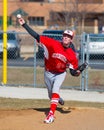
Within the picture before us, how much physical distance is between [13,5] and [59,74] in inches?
2014

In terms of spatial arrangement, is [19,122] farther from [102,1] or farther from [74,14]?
[102,1]

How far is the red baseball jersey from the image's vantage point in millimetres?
10516

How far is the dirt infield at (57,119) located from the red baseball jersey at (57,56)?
1.02 meters

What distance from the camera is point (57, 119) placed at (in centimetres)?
1081

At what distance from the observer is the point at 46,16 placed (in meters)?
61.6

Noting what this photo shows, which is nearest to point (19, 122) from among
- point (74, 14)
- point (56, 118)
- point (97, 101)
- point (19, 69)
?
point (56, 118)

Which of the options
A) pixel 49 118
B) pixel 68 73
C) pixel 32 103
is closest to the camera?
pixel 49 118

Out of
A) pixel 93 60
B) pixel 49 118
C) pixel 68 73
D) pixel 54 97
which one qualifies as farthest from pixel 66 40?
pixel 93 60

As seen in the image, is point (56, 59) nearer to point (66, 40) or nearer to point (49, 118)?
point (66, 40)

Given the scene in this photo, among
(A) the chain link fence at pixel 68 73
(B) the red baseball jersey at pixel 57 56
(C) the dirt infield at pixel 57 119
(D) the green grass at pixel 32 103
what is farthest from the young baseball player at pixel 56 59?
(A) the chain link fence at pixel 68 73

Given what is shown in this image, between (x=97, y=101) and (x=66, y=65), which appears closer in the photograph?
(x=66, y=65)

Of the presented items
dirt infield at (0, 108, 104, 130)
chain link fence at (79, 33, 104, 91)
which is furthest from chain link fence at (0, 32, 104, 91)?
dirt infield at (0, 108, 104, 130)

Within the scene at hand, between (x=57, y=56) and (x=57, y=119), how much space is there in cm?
127

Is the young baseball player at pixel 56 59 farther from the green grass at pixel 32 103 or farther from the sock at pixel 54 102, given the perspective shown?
the green grass at pixel 32 103
